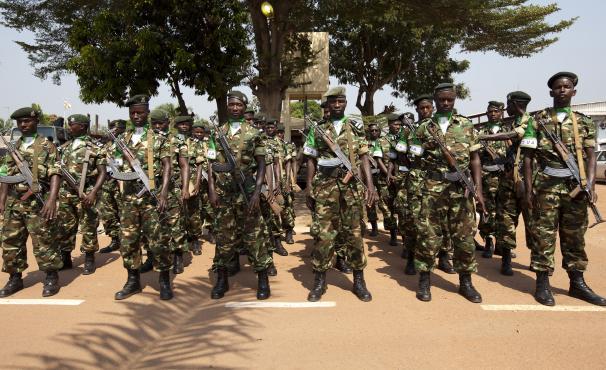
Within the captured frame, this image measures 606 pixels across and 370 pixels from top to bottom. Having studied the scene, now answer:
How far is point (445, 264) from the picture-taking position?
5.46 metres

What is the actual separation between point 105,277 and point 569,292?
18.3 ft

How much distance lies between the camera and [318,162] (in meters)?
4.48

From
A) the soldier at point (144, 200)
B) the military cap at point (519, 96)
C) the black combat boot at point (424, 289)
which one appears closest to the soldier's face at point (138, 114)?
the soldier at point (144, 200)

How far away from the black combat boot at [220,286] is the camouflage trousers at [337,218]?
41.8 inches

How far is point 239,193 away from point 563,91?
346 centimetres

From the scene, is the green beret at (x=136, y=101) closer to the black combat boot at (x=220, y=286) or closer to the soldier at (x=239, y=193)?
Answer: the soldier at (x=239, y=193)

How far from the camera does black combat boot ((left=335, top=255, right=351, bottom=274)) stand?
5.44 meters

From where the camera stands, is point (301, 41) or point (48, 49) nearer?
point (301, 41)

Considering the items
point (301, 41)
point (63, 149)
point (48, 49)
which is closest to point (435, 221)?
point (63, 149)

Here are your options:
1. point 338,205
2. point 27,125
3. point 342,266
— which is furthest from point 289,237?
point 27,125

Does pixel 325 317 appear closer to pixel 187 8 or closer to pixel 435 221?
pixel 435 221

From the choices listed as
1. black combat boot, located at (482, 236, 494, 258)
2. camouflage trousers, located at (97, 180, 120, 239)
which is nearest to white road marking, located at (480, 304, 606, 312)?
black combat boot, located at (482, 236, 494, 258)

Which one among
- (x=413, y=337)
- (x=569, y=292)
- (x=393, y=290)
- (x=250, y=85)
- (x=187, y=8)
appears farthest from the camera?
(x=250, y=85)

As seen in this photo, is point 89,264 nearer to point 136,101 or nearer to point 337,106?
point 136,101
